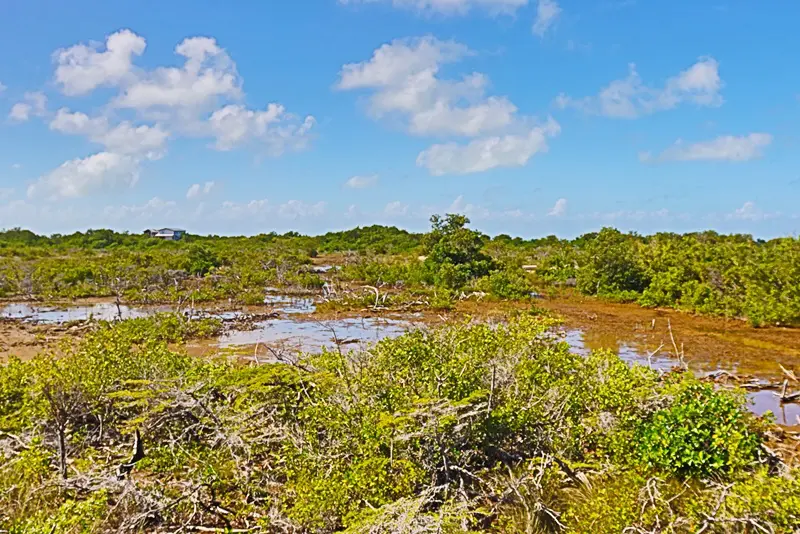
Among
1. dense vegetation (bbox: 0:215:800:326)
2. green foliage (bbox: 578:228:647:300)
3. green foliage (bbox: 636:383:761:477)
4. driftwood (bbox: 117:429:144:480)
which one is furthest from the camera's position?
green foliage (bbox: 578:228:647:300)

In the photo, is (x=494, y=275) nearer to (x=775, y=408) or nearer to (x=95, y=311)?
(x=775, y=408)

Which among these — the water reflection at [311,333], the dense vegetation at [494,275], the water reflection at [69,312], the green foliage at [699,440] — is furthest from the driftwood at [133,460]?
the dense vegetation at [494,275]

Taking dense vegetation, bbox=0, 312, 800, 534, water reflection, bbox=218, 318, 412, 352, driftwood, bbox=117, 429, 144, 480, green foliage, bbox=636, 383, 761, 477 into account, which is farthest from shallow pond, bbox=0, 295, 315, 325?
green foliage, bbox=636, 383, 761, 477

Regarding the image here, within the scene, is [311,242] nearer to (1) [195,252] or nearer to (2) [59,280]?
(1) [195,252]

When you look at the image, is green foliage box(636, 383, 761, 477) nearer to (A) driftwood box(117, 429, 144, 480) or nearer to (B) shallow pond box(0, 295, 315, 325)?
(A) driftwood box(117, 429, 144, 480)

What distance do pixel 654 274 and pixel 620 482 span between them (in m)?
19.4

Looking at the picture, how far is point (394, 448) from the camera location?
5.29 m

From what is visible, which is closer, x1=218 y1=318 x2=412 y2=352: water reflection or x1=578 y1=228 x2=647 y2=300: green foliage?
x1=218 y1=318 x2=412 y2=352: water reflection

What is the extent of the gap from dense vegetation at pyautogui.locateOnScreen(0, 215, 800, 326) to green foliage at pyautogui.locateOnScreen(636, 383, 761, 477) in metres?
13.7

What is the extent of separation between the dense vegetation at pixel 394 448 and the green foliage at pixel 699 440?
2 centimetres

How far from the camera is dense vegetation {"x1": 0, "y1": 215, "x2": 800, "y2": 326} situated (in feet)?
59.6

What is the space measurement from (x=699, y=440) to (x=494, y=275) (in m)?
19.0

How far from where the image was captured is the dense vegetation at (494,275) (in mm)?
18181

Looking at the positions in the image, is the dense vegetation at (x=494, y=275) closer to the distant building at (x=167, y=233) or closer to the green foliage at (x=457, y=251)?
the green foliage at (x=457, y=251)
